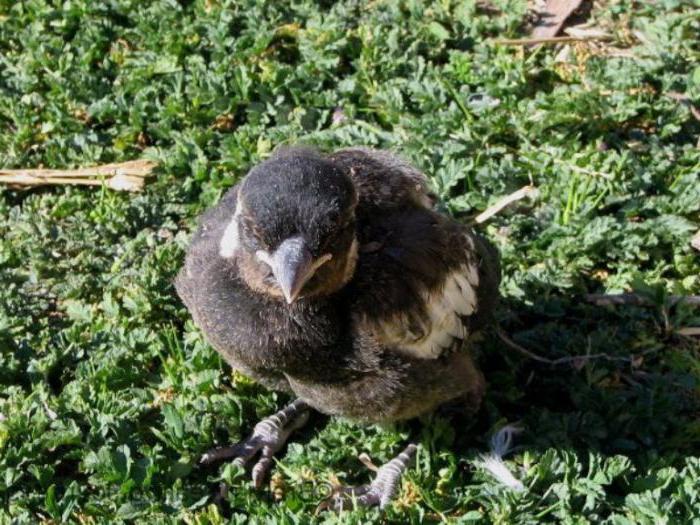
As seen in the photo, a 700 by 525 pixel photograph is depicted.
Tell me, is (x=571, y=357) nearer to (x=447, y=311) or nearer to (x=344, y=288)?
(x=447, y=311)

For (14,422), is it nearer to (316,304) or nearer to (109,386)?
(109,386)

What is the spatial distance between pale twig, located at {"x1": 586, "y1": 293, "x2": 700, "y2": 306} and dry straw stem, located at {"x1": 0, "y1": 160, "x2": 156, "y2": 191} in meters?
2.68

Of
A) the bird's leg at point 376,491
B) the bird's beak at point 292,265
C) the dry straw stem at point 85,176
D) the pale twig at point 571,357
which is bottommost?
the bird's leg at point 376,491

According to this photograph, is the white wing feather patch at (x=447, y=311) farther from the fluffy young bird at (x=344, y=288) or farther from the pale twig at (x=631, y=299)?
the pale twig at (x=631, y=299)

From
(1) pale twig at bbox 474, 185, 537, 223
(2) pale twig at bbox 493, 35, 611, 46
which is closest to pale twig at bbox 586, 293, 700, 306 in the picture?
(1) pale twig at bbox 474, 185, 537, 223

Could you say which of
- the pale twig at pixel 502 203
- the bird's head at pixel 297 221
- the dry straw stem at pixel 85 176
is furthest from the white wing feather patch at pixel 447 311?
the dry straw stem at pixel 85 176

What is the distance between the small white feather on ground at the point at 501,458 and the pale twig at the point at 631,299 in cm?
95

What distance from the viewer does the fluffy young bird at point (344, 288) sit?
13.4 ft

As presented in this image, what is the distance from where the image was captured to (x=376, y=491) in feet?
16.1

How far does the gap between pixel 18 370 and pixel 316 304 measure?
1789 millimetres

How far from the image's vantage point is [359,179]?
4664 millimetres

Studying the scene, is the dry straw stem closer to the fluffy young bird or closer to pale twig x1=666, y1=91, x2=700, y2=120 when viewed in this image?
the fluffy young bird

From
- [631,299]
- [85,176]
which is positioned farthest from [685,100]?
[85,176]

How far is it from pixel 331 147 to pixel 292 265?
2408mm
